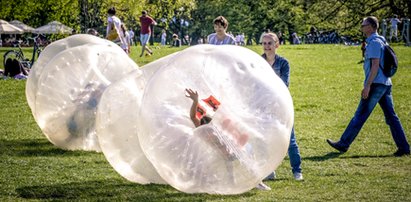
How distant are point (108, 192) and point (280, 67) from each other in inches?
106

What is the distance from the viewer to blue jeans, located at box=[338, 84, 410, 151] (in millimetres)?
11766

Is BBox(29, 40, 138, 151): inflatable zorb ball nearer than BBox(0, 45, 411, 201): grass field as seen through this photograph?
No

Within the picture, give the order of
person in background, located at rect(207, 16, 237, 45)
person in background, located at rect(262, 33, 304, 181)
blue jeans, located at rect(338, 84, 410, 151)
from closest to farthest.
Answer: person in background, located at rect(262, 33, 304, 181)
blue jeans, located at rect(338, 84, 410, 151)
person in background, located at rect(207, 16, 237, 45)

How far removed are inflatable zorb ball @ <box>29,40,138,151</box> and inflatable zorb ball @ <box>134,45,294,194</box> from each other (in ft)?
11.7

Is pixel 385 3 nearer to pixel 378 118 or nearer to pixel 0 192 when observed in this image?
pixel 378 118

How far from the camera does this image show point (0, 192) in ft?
29.8

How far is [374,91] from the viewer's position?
1176 centimetres

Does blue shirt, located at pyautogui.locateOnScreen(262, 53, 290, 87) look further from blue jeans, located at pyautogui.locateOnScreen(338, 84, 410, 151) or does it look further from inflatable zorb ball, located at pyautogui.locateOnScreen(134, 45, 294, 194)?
blue jeans, located at pyautogui.locateOnScreen(338, 84, 410, 151)

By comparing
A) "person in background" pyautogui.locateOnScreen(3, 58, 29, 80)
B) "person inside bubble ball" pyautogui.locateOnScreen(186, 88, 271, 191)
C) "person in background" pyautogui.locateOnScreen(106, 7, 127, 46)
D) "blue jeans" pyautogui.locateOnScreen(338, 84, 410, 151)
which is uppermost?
"person inside bubble ball" pyautogui.locateOnScreen(186, 88, 271, 191)

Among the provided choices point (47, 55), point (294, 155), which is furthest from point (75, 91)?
point (294, 155)

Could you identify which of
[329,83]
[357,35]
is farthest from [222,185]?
[357,35]

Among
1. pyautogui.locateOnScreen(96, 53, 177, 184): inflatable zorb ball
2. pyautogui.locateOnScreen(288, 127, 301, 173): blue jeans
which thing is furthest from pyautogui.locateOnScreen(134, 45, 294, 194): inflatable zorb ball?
pyautogui.locateOnScreen(288, 127, 301, 173): blue jeans

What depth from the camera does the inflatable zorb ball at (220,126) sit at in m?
8.05

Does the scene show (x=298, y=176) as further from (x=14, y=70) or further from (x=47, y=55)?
(x=14, y=70)
